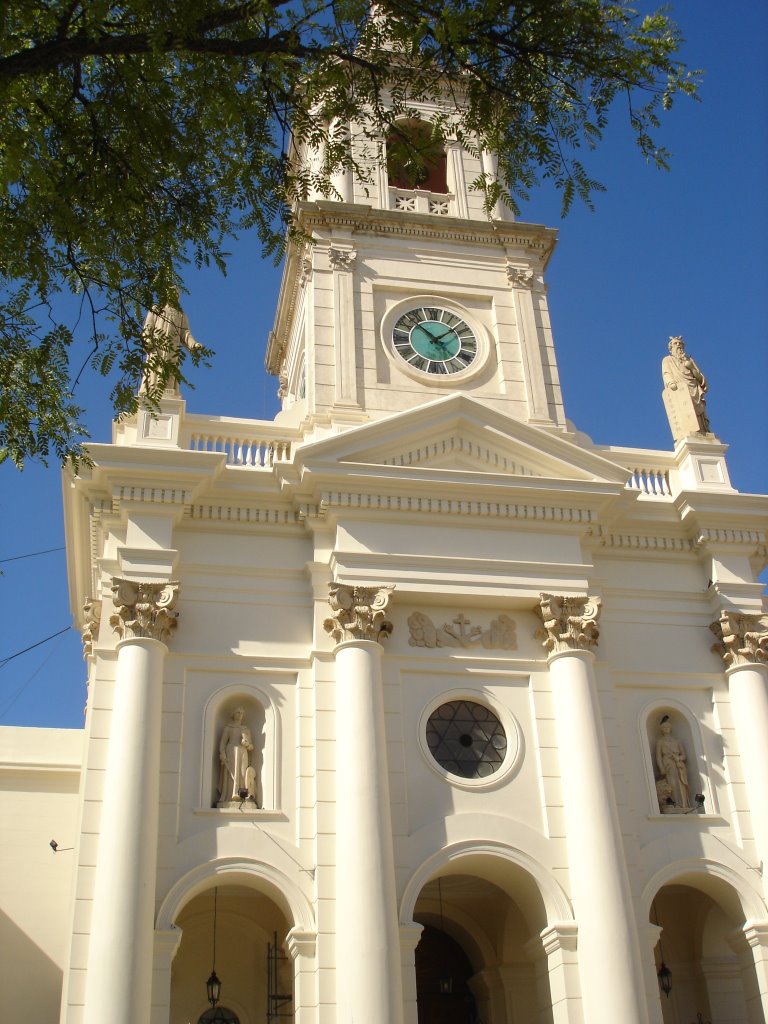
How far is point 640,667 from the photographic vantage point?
20.5m

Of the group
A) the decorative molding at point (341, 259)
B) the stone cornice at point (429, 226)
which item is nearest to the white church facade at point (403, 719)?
the decorative molding at point (341, 259)

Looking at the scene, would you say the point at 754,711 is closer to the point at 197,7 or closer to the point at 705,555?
the point at 705,555

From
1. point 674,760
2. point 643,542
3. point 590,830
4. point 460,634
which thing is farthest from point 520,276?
point 590,830

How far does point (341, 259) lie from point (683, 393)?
7.26 metres

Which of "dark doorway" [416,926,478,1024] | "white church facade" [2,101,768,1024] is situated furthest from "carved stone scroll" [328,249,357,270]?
"dark doorway" [416,926,478,1024]

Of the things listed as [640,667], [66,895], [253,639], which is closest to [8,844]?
[66,895]

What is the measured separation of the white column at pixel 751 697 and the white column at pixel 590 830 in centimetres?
260

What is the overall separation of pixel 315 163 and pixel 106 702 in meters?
13.9

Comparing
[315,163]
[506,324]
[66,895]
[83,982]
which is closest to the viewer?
[83,982]

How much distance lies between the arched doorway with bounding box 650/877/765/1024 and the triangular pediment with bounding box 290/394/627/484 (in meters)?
7.22

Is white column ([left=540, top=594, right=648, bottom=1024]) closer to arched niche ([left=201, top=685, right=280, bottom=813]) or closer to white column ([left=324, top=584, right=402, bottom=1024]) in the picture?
white column ([left=324, top=584, right=402, bottom=1024])

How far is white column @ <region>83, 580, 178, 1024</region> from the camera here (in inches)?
619

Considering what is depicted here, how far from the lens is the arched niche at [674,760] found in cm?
1958

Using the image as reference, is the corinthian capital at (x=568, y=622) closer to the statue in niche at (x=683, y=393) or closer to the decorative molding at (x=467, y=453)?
the decorative molding at (x=467, y=453)
